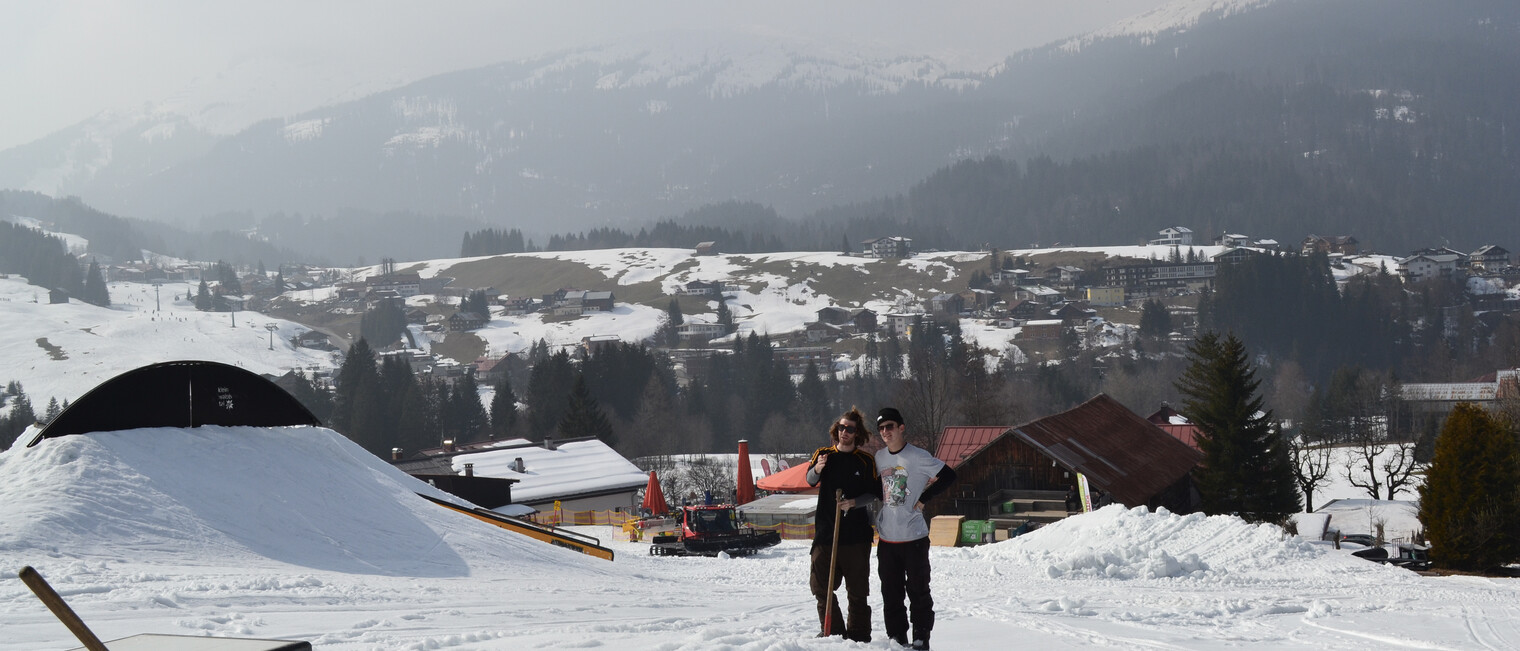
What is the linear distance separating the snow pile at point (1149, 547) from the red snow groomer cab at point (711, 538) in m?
5.30

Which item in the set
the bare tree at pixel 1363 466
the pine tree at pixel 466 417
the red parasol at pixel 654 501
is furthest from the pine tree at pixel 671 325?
the red parasol at pixel 654 501

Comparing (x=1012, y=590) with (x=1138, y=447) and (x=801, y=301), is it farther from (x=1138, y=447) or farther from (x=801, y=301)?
(x=801, y=301)

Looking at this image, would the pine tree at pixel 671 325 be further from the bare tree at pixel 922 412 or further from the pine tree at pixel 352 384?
the bare tree at pixel 922 412

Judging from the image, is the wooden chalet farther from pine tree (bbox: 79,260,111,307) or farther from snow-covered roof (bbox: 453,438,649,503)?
pine tree (bbox: 79,260,111,307)

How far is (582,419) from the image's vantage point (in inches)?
2803

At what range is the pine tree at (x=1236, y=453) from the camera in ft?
130

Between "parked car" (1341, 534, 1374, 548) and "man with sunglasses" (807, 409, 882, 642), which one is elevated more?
"man with sunglasses" (807, 409, 882, 642)

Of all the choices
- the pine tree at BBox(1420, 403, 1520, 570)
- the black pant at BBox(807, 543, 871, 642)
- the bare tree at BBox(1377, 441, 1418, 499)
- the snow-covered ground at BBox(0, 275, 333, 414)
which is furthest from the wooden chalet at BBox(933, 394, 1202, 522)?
the snow-covered ground at BBox(0, 275, 333, 414)

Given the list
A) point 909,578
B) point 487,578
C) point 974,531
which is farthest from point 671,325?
point 909,578

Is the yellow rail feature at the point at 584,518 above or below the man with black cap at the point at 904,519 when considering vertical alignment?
below

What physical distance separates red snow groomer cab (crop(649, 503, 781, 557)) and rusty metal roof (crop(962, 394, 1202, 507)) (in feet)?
46.1

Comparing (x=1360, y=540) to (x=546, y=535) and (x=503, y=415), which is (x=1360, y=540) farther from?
(x=503, y=415)

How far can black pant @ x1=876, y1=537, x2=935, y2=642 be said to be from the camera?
778cm

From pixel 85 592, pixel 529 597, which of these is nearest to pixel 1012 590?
pixel 529 597
